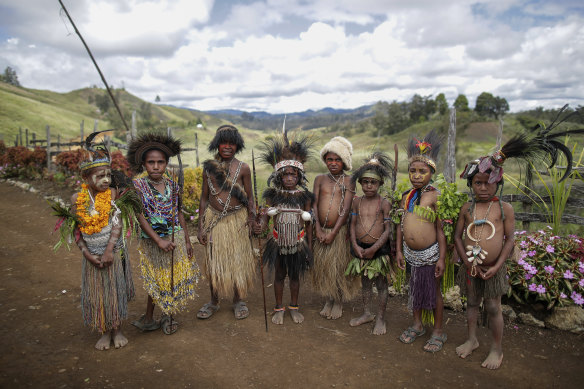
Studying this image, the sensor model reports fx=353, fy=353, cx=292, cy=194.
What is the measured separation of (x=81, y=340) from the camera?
10.8ft

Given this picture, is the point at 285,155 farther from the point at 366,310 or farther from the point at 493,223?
the point at 493,223

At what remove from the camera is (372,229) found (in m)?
3.58

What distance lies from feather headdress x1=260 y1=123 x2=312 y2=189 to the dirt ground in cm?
156

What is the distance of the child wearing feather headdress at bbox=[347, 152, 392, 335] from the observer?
138 inches

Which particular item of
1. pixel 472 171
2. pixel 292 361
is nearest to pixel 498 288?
pixel 472 171

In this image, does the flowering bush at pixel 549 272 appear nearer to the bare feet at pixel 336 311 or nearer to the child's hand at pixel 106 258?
the bare feet at pixel 336 311

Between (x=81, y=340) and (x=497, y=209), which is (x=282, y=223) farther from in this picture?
(x=81, y=340)

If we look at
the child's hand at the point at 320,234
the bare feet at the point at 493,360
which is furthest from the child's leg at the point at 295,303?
the bare feet at the point at 493,360

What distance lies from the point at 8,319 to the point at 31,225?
187 inches

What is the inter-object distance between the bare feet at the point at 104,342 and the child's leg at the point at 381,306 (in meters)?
2.50

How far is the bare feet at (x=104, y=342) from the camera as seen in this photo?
3129 millimetres

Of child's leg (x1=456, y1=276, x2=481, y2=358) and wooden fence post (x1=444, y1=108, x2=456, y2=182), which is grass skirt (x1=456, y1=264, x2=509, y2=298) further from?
wooden fence post (x1=444, y1=108, x2=456, y2=182)

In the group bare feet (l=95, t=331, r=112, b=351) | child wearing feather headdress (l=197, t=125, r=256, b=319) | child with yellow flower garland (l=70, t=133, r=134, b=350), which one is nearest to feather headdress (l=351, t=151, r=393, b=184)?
child wearing feather headdress (l=197, t=125, r=256, b=319)

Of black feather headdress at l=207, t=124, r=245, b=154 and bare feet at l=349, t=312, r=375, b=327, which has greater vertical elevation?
black feather headdress at l=207, t=124, r=245, b=154
